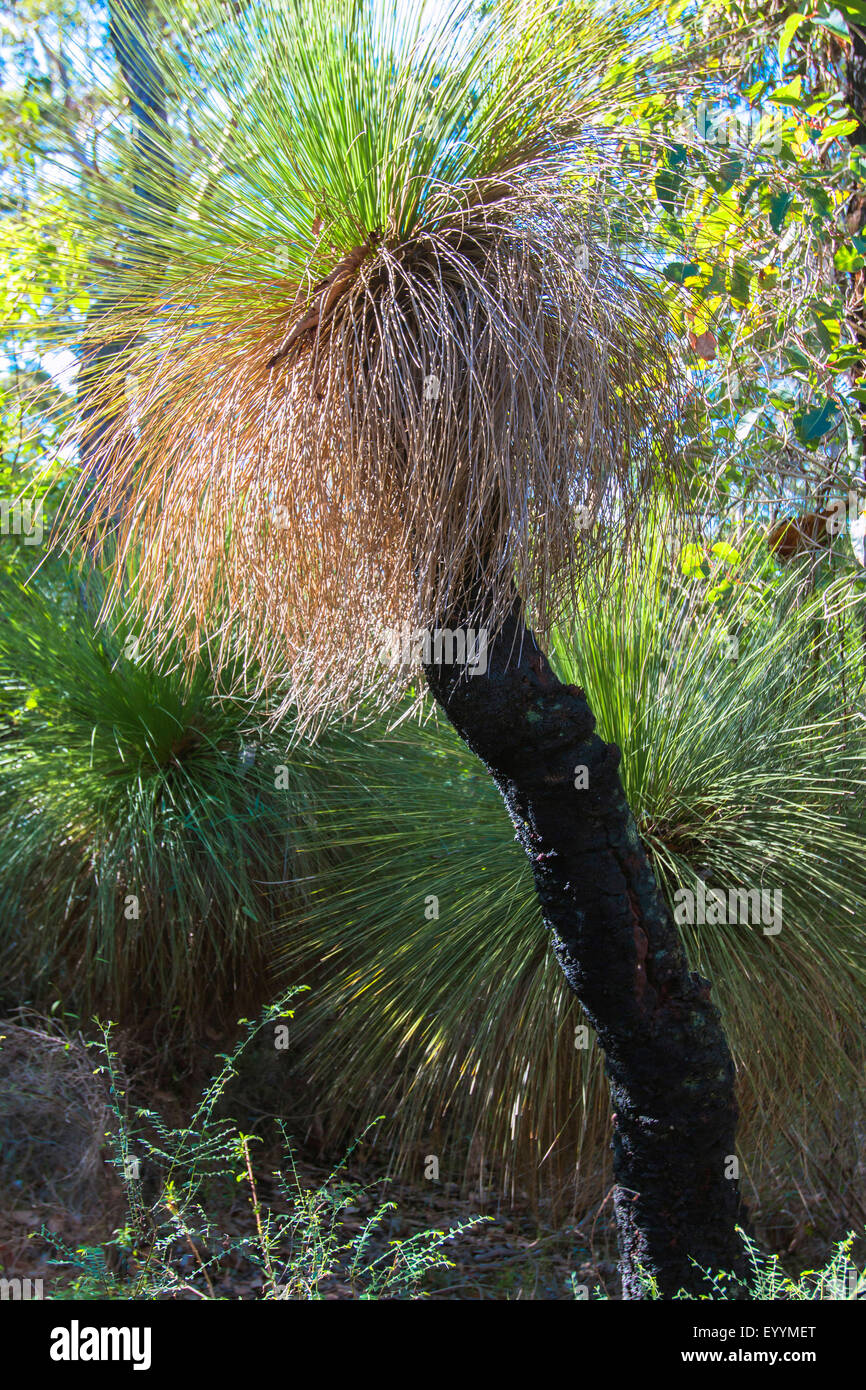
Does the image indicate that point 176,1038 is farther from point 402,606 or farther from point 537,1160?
point 402,606

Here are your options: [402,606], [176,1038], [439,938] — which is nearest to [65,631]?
[176,1038]

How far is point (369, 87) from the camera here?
78.9 inches

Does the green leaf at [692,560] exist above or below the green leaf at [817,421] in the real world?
below

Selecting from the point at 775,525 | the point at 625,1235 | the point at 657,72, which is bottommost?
the point at 625,1235

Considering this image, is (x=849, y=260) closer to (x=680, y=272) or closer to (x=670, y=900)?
(x=680, y=272)

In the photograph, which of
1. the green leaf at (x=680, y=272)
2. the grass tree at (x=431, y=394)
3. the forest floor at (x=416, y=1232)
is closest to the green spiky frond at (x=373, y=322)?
the grass tree at (x=431, y=394)

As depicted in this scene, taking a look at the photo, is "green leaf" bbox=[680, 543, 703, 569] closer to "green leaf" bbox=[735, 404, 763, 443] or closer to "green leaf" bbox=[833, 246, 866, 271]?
"green leaf" bbox=[735, 404, 763, 443]

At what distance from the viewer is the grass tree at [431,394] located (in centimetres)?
185

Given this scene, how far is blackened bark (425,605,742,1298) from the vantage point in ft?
7.02

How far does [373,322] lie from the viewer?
1.95 m

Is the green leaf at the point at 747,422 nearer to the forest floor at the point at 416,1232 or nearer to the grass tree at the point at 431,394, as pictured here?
the grass tree at the point at 431,394

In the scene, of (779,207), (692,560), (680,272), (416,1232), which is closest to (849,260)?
(779,207)

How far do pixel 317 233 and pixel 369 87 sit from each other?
31cm
